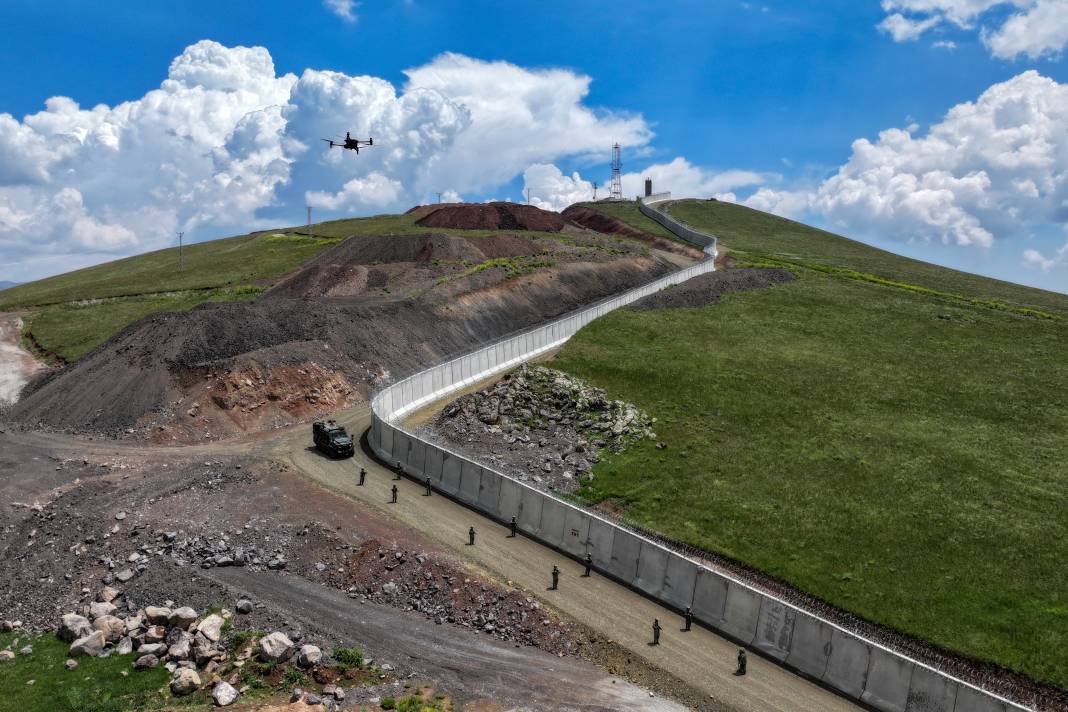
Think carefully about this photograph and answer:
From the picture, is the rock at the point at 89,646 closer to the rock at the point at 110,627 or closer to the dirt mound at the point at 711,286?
the rock at the point at 110,627

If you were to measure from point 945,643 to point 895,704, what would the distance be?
4438 millimetres

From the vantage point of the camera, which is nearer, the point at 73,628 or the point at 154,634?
the point at 154,634

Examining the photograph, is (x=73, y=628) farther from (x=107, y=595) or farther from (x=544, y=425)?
(x=544, y=425)

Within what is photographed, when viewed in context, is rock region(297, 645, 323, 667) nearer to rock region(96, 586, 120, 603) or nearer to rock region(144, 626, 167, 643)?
rock region(144, 626, 167, 643)

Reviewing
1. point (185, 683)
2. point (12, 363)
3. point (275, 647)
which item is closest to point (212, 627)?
point (185, 683)

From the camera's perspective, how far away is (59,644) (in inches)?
857

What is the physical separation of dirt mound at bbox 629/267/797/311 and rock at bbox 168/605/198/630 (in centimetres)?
4908

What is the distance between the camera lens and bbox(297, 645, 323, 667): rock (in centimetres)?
2002

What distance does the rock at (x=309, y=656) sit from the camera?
2002 centimetres

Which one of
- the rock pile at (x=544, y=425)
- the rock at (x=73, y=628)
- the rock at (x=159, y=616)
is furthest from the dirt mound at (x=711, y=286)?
the rock at (x=73, y=628)

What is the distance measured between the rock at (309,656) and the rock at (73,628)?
7.60 m

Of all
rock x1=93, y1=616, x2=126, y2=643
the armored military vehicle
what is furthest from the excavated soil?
rock x1=93, y1=616, x2=126, y2=643

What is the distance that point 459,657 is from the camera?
21.2 m

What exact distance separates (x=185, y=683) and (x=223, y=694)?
1.45m
